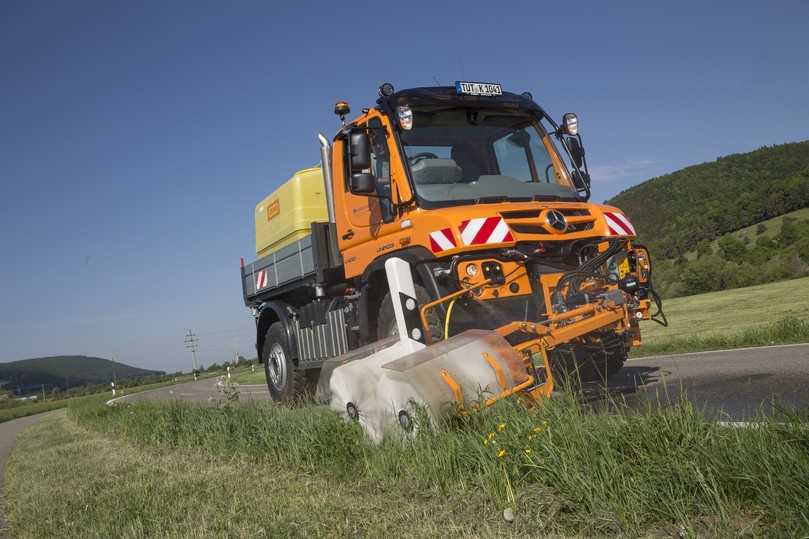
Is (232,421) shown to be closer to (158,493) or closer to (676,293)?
(158,493)

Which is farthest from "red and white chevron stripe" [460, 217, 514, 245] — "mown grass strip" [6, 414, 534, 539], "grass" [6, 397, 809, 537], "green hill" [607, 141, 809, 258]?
"green hill" [607, 141, 809, 258]

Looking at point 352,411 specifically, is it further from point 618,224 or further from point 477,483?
point 618,224

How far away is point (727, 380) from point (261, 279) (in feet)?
23.6

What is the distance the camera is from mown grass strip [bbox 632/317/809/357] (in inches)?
359

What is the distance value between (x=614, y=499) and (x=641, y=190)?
89099 millimetres

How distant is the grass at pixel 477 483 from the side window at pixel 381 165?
2415 millimetres

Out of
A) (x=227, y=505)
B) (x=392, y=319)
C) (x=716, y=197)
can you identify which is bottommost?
(x=227, y=505)

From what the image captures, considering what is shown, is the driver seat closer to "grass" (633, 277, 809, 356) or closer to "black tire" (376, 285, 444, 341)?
"black tire" (376, 285, 444, 341)

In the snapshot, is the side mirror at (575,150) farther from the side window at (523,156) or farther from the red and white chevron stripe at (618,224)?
the red and white chevron stripe at (618,224)

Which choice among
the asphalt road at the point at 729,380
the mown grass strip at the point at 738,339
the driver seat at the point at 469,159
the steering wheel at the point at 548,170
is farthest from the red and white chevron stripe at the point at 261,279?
→ the mown grass strip at the point at 738,339

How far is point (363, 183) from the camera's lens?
688 cm

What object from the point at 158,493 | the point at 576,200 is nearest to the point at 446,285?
the point at 576,200

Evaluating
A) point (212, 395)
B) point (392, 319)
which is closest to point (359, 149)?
point (392, 319)

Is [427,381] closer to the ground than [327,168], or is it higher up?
closer to the ground
